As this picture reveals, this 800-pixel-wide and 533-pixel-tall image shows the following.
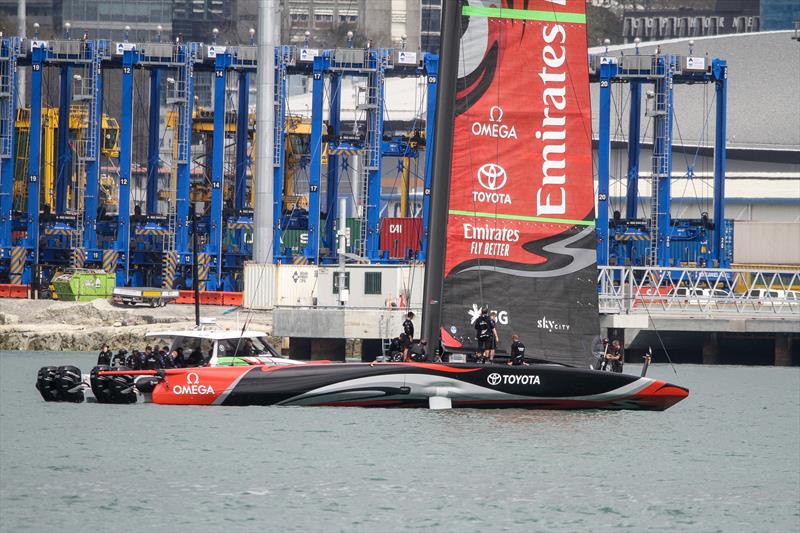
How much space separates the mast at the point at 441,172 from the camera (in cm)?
2838

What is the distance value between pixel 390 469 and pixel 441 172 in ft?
20.6

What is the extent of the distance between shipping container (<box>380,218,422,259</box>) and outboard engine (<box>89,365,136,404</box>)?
36100 millimetres

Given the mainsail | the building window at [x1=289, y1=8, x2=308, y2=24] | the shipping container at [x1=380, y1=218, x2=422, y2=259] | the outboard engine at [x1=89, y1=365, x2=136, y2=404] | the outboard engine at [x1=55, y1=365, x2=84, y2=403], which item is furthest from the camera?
the building window at [x1=289, y1=8, x2=308, y2=24]

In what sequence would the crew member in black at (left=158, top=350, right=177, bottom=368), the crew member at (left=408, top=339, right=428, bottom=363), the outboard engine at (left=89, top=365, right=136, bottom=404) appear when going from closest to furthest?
the crew member at (left=408, top=339, right=428, bottom=363) < the crew member in black at (left=158, top=350, right=177, bottom=368) < the outboard engine at (left=89, top=365, right=136, bottom=404)

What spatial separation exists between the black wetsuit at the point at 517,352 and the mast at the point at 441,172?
1.38 meters

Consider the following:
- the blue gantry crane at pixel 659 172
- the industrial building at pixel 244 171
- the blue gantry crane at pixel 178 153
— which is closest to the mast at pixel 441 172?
the industrial building at pixel 244 171

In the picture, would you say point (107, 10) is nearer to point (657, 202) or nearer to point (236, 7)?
point (236, 7)

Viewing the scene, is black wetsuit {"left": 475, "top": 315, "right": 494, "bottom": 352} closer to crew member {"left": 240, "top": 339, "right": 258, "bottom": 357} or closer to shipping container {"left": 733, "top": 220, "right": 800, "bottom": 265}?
crew member {"left": 240, "top": 339, "right": 258, "bottom": 357}

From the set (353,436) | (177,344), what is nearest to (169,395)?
(177,344)

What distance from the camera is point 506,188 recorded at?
2892 centimetres

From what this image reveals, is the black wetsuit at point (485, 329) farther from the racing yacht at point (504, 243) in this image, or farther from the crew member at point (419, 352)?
the crew member at point (419, 352)

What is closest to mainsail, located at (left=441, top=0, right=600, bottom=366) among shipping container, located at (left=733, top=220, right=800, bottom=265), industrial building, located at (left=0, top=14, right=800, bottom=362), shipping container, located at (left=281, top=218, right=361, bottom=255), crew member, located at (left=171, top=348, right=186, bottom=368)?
crew member, located at (left=171, top=348, right=186, bottom=368)

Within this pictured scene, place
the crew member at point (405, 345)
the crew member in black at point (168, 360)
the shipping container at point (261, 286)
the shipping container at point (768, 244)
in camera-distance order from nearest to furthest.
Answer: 1. the crew member at point (405, 345)
2. the crew member in black at point (168, 360)
3. the shipping container at point (261, 286)
4. the shipping container at point (768, 244)

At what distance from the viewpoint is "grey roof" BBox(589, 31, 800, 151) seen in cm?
10762
